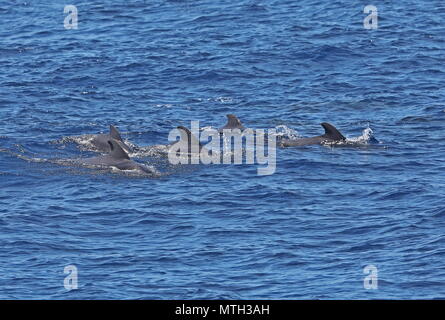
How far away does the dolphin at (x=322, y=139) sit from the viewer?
33219mm

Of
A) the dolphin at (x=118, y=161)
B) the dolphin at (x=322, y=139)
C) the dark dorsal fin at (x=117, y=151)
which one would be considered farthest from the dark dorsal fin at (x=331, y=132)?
the dark dorsal fin at (x=117, y=151)

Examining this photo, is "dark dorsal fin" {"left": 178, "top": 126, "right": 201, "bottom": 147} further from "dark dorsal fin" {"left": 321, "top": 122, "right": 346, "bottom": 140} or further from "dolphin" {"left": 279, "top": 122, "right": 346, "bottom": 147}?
"dark dorsal fin" {"left": 321, "top": 122, "right": 346, "bottom": 140}

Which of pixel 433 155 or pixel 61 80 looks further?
pixel 61 80

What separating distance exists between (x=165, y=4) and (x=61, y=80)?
13.6 m

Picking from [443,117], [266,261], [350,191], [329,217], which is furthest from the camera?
[443,117]

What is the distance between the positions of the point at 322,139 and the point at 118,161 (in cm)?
667

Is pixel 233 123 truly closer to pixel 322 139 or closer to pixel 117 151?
pixel 322 139

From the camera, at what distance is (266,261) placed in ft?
76.1

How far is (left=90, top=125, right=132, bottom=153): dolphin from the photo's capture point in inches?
1272

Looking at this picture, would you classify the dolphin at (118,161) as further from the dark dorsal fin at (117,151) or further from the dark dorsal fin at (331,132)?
the dark dorsal fin at (331,132)

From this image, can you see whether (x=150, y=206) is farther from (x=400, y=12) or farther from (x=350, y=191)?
(x=400, y=12)

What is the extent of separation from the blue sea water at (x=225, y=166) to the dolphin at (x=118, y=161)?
1.99 feet
